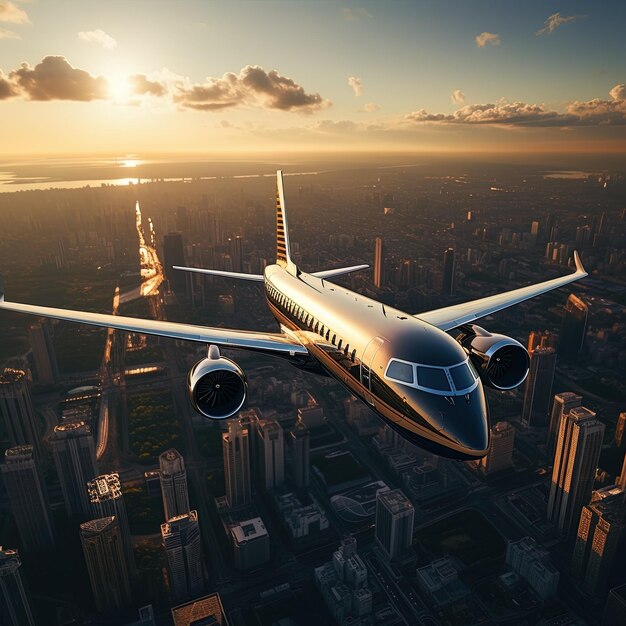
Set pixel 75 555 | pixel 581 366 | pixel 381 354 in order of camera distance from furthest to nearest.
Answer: pixel 581 366 < pixel 75 555 < pixel 381 354

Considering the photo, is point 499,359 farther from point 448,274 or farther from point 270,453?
point 448,274

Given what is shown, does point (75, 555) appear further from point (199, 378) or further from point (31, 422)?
point (199, 378)

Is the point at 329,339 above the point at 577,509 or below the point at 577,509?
above

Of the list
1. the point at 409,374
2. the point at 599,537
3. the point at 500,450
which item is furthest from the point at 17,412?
the point at 599,537

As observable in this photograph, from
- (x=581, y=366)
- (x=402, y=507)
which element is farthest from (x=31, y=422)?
(x=581, y=366)

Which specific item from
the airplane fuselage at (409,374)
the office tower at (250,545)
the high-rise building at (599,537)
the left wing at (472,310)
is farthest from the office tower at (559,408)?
the airplane fuselage at (409,374)

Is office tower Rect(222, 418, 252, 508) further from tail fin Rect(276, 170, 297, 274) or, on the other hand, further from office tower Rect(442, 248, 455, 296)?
office tower Rect(442, 248, 455, 296)

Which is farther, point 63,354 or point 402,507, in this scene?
point 63,354
